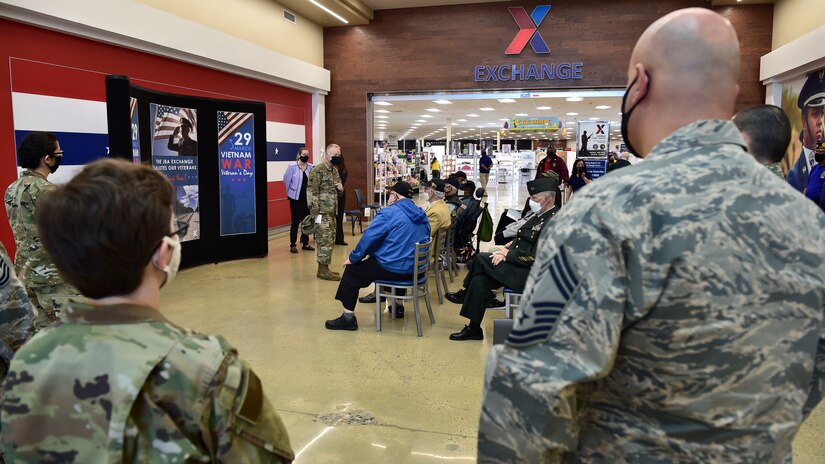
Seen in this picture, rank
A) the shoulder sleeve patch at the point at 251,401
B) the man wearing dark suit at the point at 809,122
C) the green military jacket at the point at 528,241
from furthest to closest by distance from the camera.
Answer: the man wearing dark suit at the point at 809,122, the green military jacket at the point at 528,241, the shoulder sleeve patch at the point at 251,401

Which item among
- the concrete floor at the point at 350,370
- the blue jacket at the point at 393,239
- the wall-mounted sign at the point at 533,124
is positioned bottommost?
the concrete floor at the point at 350,370

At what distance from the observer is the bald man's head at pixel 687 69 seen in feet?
3.31

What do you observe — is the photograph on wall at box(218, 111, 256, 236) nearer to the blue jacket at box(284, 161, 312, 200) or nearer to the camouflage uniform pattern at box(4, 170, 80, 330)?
the blue jacket at box(284, 161, 312, 200)

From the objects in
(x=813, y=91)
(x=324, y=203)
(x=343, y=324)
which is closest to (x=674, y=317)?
(x=343, y=324)

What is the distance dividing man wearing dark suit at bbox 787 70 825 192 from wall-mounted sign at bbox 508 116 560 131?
12630 mm

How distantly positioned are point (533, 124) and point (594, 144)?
35.7 ft

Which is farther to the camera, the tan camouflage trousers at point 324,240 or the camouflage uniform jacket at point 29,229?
the tan camouflage trousers at point 324,240

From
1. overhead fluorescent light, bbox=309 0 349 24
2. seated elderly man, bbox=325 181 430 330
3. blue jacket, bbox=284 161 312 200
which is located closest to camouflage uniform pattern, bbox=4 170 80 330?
seated elderly man, bbox=325 181 430 330

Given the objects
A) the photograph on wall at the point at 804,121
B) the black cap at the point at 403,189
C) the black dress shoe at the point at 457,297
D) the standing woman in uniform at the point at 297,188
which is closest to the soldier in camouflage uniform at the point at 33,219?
the black cap at the point at 403,189

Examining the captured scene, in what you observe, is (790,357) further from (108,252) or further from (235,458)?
(108,252)

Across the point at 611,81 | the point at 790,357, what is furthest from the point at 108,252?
the point at 611,81

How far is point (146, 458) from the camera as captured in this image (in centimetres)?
98

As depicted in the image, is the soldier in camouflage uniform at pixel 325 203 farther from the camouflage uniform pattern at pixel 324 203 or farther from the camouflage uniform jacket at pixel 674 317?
the camouflage uniform jacket at pixel 674 317

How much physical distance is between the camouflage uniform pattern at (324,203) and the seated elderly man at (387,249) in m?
2.04
